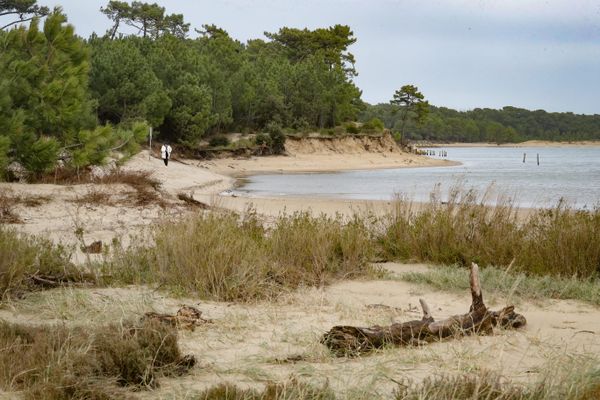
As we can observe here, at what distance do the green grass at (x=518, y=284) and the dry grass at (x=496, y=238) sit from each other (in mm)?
327

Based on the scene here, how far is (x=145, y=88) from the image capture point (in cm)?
3891

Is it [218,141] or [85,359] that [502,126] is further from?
[85,359]

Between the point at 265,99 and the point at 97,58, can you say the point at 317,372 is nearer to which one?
the point at 97,58

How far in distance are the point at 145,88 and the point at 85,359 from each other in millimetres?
35833

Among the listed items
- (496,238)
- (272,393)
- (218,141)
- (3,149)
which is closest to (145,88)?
(218,141)

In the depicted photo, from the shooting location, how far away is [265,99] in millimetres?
60156

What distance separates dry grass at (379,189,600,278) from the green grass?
0.33 meters

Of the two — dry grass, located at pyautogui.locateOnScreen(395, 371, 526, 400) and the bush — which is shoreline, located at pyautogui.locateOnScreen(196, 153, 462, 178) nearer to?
the bush

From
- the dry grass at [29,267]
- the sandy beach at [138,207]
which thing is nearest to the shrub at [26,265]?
the dry grass at [29,267]

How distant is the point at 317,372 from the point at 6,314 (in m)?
3.32

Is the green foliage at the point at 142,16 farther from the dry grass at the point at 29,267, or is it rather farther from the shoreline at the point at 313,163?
the dry grass at the point at 29,267

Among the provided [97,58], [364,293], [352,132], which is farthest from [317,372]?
[352,132]

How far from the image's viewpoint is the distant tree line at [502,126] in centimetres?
15819

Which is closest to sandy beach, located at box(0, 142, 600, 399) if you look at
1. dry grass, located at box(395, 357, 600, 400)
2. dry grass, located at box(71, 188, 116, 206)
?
dry grass, located at box(395, 357, 600, 400)
